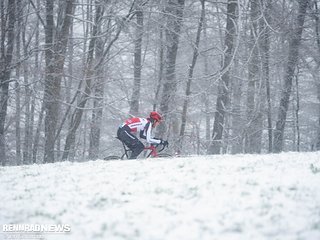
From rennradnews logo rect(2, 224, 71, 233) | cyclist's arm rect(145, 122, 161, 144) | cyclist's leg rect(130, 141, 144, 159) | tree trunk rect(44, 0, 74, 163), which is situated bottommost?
rennradnews logo rect(2, 224, 71, 233)

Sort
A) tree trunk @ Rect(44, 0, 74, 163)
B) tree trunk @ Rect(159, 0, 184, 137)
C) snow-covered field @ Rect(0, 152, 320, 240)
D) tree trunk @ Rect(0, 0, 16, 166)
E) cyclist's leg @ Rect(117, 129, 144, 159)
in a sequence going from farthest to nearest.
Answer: tree trunk @ Rect(159, 0, 184, 137) → tree trunk @ Rect(44, 0, 74, 163) → tree trunk @ Rect(0, 0, 16, 166) → cyclist's leg @ Rect(117, 129, 144, 159) → snow-covered field @ Rect(0, 152, 320, 240)

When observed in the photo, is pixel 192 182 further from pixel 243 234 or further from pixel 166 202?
pixel 243 234

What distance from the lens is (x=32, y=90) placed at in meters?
15.3

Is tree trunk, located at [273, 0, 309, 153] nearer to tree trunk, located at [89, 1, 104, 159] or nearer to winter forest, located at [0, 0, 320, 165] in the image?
winter forest, located at [0, 0, 320, 165]

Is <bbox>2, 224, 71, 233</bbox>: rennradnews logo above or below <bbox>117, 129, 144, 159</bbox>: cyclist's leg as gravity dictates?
below

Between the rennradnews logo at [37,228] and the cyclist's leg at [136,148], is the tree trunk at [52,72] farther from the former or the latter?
the rennradnews logo at [37,228]

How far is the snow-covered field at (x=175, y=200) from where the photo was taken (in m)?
5.35

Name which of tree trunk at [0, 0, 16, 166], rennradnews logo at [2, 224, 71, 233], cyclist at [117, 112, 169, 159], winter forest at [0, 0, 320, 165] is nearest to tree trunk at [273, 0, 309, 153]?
winter forest at [0, 0, 320, 165]

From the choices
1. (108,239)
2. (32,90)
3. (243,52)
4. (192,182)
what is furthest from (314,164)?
(243,52)

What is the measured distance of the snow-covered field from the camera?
535 cm

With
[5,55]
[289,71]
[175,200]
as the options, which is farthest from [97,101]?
[175,200]

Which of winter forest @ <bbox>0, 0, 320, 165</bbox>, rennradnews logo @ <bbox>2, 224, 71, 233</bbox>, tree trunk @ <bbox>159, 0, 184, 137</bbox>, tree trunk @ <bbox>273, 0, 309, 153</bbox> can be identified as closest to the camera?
rennradnews logo @ <bbox>2, 224, 71, 233</bbox>

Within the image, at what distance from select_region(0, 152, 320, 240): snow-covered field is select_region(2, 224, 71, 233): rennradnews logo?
3.3 inches

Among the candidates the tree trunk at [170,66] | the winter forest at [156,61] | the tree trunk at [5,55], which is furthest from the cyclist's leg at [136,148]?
the tree trunk at [170,66]
